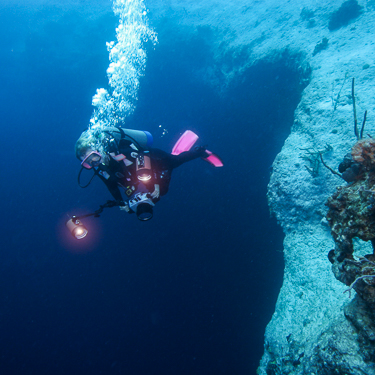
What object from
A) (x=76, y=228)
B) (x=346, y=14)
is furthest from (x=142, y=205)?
(x=346, y=14)

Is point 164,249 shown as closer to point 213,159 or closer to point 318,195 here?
point 213,159

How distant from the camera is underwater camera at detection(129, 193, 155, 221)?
9.88 feet

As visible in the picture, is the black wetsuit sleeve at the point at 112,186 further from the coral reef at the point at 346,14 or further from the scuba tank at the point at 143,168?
the coral reef at the point at 346,14

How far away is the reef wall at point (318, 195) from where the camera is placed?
2.36m

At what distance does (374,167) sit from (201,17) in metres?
21.0

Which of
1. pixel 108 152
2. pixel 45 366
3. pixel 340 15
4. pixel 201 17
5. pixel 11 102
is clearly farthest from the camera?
pixel 11 102

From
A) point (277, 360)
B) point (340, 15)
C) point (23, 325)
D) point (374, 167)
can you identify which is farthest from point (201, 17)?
point (23, 325)

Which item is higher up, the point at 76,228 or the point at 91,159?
the point at 91,159

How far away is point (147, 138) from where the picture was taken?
479 centimetres

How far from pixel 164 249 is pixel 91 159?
6692 mm

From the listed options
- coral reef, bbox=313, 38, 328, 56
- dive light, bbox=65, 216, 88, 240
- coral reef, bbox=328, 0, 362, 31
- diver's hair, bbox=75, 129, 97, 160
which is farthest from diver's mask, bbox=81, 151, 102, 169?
coral reef, bbox=328, 0, 362, 31

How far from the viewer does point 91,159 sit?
3262mm

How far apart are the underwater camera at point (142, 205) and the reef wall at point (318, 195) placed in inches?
106

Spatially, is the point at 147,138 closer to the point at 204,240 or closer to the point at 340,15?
the point at 204,240
